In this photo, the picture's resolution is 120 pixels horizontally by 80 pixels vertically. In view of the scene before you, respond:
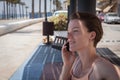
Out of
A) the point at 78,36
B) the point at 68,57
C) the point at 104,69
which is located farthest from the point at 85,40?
the point at 68,57

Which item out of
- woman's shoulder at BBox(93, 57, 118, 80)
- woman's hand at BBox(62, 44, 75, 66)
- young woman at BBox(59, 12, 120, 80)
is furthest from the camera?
woman's hand at BBox(62, 44, 75, 66)

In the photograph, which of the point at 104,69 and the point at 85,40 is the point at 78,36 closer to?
the point at 85,40

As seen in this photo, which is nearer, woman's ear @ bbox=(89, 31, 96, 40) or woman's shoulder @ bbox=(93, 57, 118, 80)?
woman's shoulder @ bbox=(93, 57, 118, 80)

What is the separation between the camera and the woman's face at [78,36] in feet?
6.16

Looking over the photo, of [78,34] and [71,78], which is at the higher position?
[78,34]

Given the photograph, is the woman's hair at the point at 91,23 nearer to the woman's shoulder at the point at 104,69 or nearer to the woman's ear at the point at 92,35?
the woman's ear at the point at 92,35

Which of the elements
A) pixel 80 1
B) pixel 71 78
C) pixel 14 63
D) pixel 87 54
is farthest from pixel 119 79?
pixel 80 1

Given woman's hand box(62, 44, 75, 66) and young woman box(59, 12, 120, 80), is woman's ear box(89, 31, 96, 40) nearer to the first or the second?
young woman box(59, 12, 120, 80)

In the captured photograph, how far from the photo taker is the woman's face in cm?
188

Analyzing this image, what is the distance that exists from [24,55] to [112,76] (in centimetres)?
1032

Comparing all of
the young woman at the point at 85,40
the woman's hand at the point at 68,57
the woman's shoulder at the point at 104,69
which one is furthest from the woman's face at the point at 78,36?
the woman's hand at the point at 68,57

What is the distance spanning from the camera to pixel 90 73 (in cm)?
177

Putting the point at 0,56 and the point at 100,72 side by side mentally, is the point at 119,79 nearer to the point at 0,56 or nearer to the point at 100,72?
the point at 100,72

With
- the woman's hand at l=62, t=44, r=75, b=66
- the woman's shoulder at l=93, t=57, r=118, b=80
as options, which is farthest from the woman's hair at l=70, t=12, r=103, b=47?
the woman's hand at l=62, t=44, r=75, b=66
